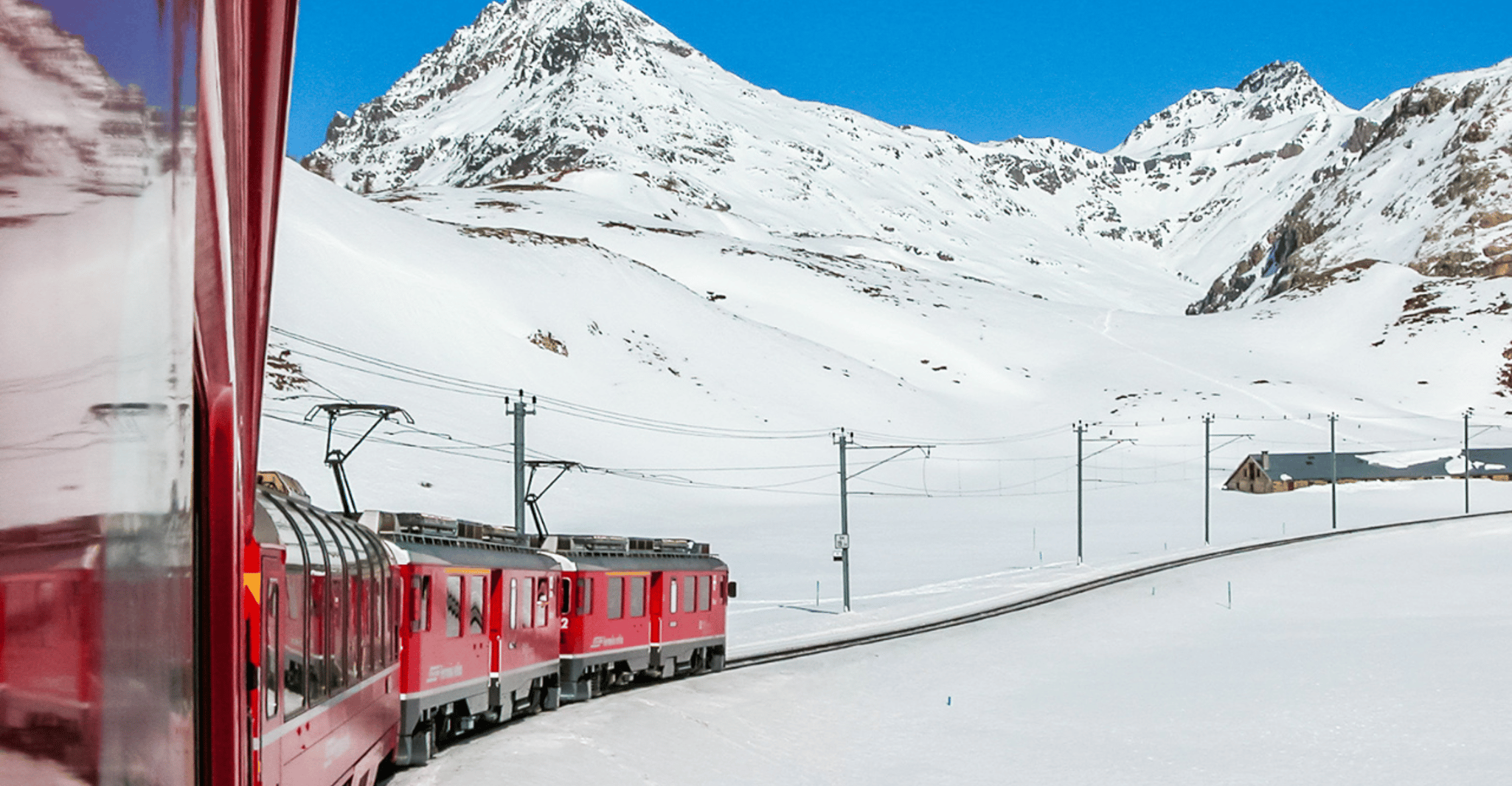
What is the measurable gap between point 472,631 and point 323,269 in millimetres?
110474

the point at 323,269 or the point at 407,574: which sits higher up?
the point at 323,269

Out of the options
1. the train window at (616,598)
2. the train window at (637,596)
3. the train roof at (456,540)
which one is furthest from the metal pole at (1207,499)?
the train roof at (456,540)

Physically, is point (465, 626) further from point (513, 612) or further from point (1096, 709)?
point (1096, 709)

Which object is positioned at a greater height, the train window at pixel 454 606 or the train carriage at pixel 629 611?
the train window at pixel 454 606

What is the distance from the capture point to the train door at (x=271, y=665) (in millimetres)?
8375

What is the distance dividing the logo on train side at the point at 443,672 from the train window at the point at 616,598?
722cm

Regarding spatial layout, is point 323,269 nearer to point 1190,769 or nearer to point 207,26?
point 1190,769

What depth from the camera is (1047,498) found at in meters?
114

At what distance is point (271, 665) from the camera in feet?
29.4

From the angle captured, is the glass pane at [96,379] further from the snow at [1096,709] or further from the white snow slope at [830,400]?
the white snow slope at [830,400]

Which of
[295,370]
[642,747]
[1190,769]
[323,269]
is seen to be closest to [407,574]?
[642,747]

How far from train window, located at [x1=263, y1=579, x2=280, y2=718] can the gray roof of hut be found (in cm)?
11720

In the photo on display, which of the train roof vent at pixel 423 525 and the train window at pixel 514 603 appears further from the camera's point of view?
the train window at pixel 514 603

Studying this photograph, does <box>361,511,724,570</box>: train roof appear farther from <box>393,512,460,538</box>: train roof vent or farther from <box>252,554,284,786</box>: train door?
<box>252,554,284,786</box>: train door
